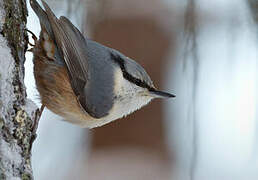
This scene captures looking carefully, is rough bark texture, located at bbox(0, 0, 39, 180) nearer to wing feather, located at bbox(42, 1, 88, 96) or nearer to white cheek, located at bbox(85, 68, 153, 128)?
wing feather, located at bbox(42, 1, 88, 96)

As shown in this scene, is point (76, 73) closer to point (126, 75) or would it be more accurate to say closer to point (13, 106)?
point (126, 75)

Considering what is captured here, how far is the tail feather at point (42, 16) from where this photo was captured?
1.97m

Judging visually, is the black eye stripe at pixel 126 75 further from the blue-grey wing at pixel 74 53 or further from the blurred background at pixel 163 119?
the blurred background at pixel 163 119

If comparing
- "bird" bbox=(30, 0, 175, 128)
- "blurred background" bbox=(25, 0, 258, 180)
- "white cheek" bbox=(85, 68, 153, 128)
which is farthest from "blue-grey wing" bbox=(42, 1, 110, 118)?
"blurred background" bbox=(25, 0, 258, 180)

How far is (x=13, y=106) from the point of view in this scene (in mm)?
1492

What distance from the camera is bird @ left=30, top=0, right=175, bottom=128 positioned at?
1959 mm

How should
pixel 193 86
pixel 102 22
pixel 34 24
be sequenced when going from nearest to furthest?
pixel 193 86
pixel 34 24
pixel 102 22

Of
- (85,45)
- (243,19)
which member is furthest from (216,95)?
(85,45)

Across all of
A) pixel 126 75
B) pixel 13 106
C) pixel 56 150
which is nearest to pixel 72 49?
pixel 126 75

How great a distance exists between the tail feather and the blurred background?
1.23 feet

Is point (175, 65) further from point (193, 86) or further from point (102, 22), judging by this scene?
point (193, 86)

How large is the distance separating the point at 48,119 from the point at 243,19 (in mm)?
1136

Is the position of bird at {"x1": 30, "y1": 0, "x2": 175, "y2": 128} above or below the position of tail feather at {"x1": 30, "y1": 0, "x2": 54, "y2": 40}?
below

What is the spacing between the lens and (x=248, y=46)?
2217mm
